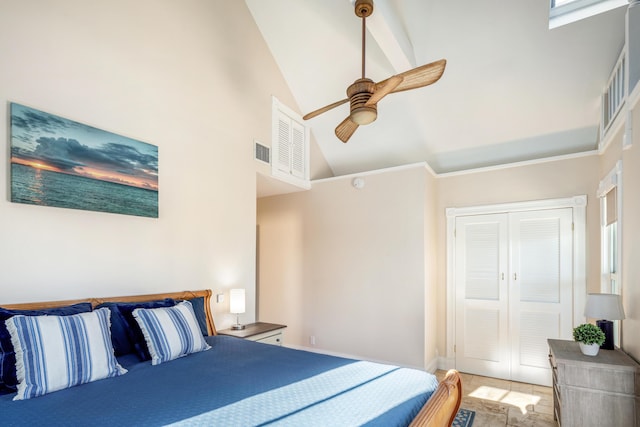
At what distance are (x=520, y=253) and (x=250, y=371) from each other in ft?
11.3

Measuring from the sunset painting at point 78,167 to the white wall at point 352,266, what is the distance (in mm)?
2497

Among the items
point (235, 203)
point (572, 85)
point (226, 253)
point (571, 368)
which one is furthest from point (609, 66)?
point (226, 253)

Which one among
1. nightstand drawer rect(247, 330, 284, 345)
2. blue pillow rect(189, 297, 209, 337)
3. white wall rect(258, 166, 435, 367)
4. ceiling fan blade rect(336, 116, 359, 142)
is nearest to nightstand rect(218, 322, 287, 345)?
nightstand drawer rect(247, 330, 284, 345)

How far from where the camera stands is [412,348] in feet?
13.6

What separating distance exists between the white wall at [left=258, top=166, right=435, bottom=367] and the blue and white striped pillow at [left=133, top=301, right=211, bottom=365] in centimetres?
244

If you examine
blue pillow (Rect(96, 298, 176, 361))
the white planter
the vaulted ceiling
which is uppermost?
the vaulted ceiling

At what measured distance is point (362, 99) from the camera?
8.36 ft

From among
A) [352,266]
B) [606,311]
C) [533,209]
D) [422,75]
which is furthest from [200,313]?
[533,209]

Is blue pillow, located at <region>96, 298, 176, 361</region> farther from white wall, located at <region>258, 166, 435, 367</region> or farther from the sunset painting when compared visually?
white wall, located at <region>258, 166, 435, 367</region>

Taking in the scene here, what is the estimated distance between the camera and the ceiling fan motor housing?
2510 mm

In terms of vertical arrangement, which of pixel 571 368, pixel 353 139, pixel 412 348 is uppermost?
pixel 353 139

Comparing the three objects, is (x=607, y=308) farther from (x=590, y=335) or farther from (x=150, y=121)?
(x=150, y=121)

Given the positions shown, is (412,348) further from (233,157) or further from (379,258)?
(233,157)

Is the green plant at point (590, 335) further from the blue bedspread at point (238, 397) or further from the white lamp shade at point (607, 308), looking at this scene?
the blue bedspread at point (238, 397)
